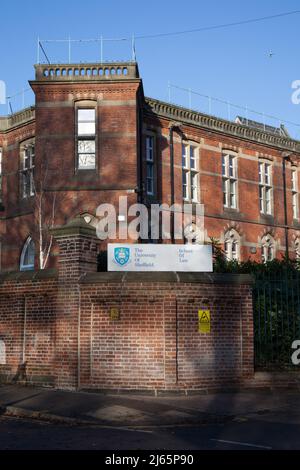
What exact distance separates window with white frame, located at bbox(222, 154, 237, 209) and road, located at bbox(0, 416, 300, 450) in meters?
21.0

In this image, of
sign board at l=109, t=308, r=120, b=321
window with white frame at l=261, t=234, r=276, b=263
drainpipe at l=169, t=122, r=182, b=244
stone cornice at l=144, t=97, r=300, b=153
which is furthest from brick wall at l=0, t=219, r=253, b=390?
window with white frame at l=261, t=234, r=276, b=263

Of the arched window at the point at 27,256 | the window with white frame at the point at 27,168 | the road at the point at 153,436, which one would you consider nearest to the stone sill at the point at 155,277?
the road at the point at 153,436

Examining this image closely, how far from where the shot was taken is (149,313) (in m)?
13.1

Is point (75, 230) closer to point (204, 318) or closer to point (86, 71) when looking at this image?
point (204, 318)

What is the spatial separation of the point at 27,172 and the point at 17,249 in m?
3.63

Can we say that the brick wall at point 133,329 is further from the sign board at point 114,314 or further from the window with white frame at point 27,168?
Result: the window with white frame at point 27,168

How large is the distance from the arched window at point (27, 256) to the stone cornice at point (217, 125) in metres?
8.10

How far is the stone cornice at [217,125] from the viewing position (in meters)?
27.5

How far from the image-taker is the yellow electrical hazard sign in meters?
13.3

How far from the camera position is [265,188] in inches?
1278

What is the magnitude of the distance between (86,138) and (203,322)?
1260 centimetres
